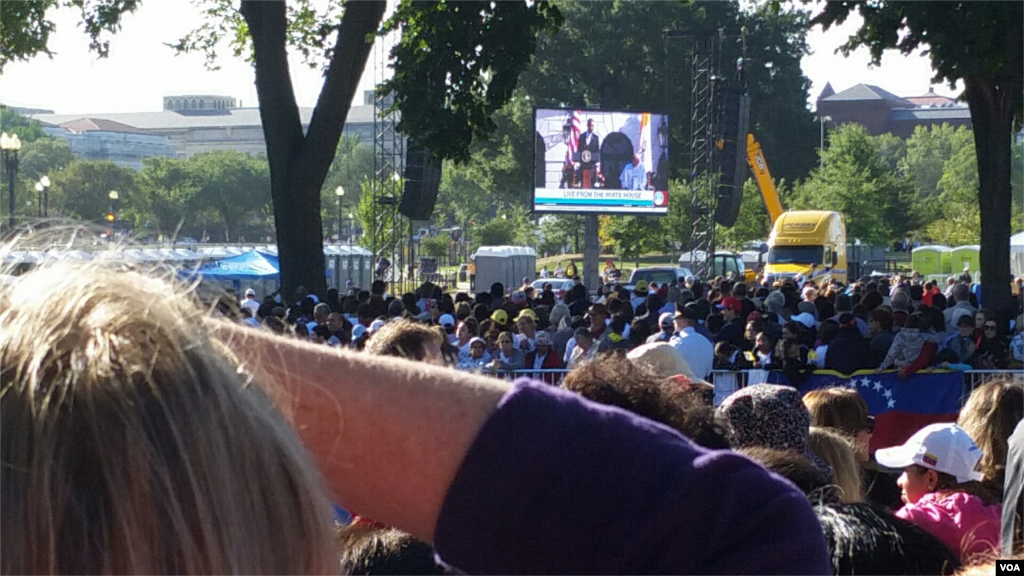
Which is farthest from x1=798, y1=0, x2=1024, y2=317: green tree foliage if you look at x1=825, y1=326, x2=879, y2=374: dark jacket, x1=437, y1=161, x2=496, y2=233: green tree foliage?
x1=437, y1=161, x2=496, y2=233: green tree foliage

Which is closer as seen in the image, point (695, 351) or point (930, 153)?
point (695, 351)

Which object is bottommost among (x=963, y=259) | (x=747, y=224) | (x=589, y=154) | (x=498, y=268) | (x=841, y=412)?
(x=498, y=268)

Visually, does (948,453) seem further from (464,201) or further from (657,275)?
(464,201)

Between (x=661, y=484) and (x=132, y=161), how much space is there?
132 meters

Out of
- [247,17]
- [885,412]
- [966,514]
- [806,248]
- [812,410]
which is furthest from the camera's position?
[806,248]

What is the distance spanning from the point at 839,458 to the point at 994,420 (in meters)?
1.03

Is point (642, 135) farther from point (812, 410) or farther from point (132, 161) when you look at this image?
point (132, 161)

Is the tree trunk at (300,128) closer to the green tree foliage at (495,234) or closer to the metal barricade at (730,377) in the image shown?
the metal barricade at (730,377)

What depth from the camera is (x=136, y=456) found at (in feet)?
2.25

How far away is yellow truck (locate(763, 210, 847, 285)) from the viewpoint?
122 ft

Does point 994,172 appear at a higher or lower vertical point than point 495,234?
higher

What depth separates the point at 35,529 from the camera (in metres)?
0.67

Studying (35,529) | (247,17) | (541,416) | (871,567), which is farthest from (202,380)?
(247,17)

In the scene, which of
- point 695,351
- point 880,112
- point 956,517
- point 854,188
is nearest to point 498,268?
point 854,188
